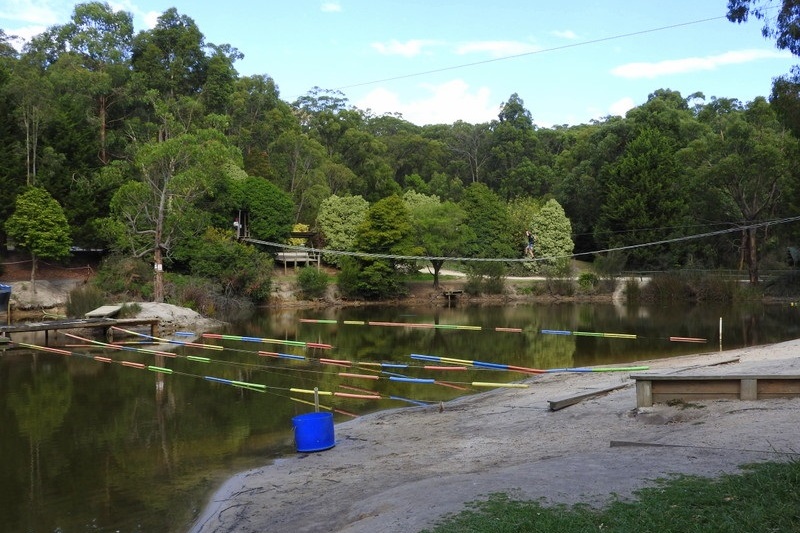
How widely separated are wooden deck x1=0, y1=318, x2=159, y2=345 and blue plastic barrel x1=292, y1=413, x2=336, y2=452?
849 inches

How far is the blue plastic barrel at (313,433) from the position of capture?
44.0ft

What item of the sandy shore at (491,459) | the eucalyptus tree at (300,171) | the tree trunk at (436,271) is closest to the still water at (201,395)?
the sandy shore at (491,459)

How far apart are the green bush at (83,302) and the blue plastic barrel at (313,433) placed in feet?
89.9

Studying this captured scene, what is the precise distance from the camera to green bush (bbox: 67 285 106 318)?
3766 cm

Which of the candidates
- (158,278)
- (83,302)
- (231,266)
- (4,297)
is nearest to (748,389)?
(158,278)

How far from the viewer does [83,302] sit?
3778 centimetres

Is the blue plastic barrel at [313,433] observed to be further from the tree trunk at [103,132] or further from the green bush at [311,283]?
the tree trunk at [103,132]

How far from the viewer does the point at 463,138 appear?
88250 mm

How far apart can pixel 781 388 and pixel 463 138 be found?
78.1 metres

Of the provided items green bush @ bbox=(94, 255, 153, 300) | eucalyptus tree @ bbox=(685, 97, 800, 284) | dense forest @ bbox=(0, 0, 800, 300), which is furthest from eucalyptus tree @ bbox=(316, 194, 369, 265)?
eucalyptus tree @ bbox=(685, 97, 800, 284)

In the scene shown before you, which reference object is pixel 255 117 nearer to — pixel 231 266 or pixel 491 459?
pixel 231 266

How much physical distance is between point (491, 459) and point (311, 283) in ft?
129

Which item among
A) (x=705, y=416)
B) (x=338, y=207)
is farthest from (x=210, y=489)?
(x=338, y=207)

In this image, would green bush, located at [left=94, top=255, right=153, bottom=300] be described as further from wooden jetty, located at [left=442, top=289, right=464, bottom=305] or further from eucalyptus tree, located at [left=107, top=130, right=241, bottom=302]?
wooden jetty, located at [left=442, top=289, right=464, bottom=305]
